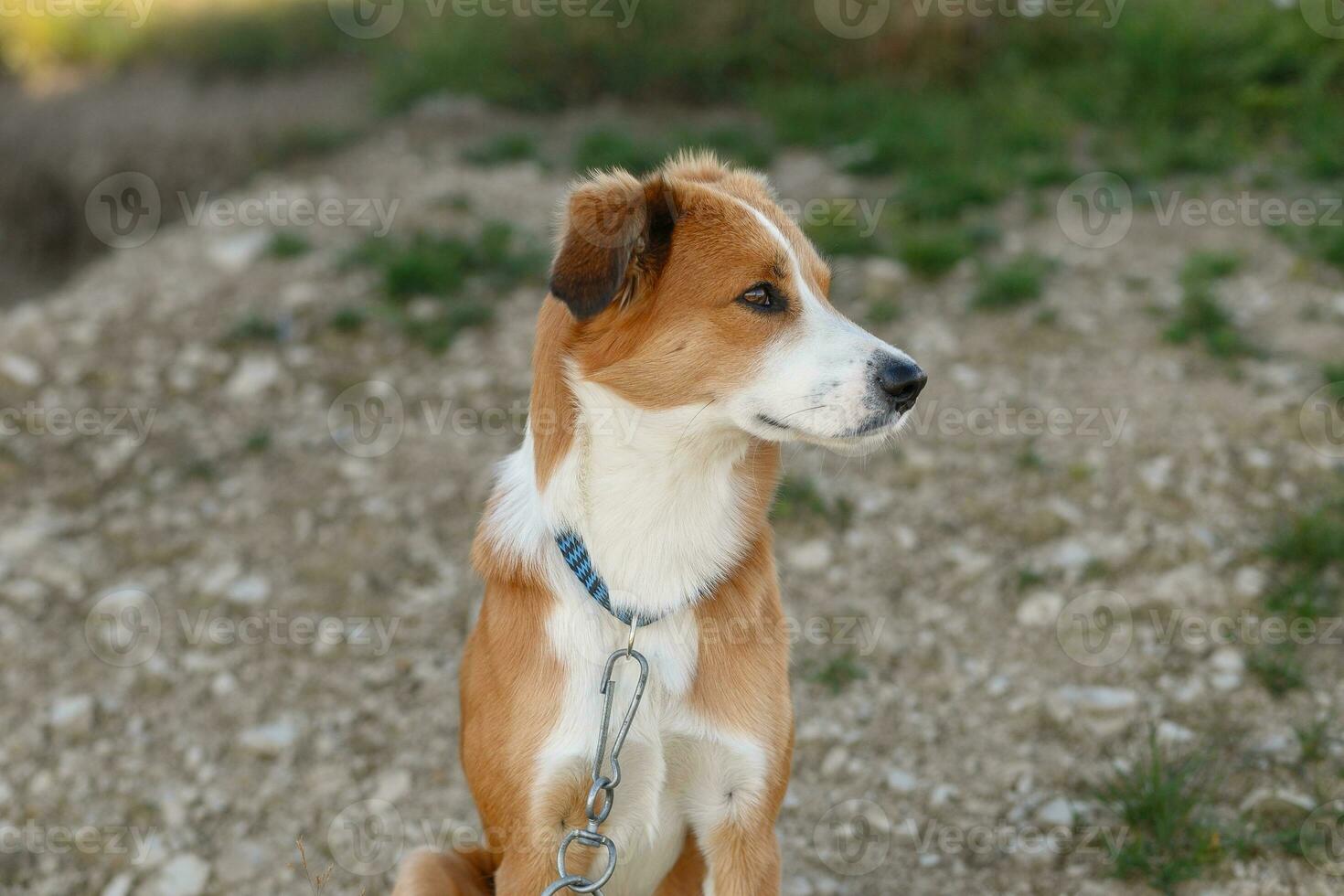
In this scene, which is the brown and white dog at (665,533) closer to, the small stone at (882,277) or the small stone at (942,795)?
the small stone at (942,795)

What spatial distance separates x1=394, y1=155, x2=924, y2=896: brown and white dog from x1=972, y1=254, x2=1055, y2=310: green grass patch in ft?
11.4

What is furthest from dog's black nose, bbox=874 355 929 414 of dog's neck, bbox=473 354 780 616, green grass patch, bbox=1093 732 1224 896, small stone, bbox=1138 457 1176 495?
small stone, bbox=1138 457 1176 495

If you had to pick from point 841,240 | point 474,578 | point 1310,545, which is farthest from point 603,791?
point 841,240

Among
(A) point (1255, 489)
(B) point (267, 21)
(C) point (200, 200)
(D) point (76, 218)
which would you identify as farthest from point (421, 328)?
(B) point (267, 21)

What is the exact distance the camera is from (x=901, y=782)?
12.5 ft

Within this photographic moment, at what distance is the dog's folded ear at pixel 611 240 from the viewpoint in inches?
94.5

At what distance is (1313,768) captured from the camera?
11.5ft

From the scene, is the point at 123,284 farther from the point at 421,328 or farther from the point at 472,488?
the point at 472,488

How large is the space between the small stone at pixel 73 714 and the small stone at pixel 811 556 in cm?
276

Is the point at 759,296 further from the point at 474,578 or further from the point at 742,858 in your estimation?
the point at 474,578

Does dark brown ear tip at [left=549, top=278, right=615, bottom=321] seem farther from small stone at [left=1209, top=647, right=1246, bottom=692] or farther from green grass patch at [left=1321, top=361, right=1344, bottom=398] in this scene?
green grass patch at [left=1321, top=361, right=1344, bottom=398]

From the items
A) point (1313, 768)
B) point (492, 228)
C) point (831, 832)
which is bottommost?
point (831, 832)

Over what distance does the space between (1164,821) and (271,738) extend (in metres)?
2.97

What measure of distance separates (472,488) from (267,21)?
672 cm
